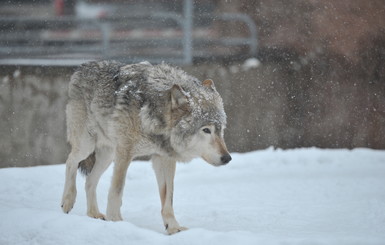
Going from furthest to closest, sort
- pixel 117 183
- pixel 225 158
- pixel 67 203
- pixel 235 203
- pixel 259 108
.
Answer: pixel 259 108 → pixel 235 203 → pixel 67 203 → pixel 117 183 → pixel 225 158

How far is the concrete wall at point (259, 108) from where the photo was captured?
10.3 metres

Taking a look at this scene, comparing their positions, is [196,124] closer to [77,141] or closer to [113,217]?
[113,217]

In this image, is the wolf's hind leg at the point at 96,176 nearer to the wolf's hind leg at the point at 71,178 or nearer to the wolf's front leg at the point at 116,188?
the wolf's hind leg at the point at 71,178

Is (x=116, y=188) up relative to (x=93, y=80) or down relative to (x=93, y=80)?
down

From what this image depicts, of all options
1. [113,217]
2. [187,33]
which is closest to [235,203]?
[113,217]

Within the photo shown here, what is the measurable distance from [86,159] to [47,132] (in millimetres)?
3801

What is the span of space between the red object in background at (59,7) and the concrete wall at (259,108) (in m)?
2.64

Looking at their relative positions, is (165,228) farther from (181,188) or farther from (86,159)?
(181,188)

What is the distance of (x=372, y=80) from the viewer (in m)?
12.0

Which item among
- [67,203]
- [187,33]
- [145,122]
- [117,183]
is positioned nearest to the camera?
[145,122]

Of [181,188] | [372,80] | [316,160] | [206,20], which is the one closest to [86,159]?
[181,188]

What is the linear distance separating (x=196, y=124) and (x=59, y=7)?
25.9 feet

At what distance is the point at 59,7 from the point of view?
1279cm

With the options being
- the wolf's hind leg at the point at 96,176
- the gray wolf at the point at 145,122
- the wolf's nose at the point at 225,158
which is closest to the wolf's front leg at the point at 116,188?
the gray wolf at the point at 145,122
